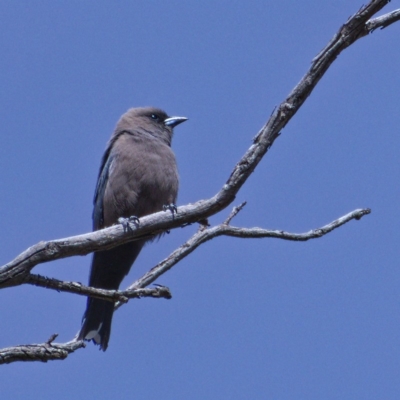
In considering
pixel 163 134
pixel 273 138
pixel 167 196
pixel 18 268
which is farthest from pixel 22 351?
pixel 163 134

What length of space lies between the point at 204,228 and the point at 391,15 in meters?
2.20

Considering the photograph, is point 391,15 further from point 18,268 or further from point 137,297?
point 18,268

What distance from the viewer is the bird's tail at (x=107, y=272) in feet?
19.9

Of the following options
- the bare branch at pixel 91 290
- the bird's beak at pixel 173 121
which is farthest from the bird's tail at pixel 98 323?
the bird's beak at pixel 173 121

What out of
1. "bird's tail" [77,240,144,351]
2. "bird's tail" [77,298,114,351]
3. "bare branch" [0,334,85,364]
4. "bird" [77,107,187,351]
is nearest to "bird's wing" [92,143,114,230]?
"bird" [77,107,187,351]

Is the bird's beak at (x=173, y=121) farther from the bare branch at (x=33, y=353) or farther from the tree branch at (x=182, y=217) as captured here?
the bare branch at (x=33, y=353)

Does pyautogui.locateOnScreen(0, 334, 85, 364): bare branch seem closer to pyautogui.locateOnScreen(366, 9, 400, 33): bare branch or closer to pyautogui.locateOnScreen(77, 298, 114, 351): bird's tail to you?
pyautogui.locateOnScreen(77, 298, 114, 351): bird's tail

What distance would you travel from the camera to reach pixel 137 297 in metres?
4.02

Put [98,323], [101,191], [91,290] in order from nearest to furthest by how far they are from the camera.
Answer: [91,290] → [98,323] → [101,191]

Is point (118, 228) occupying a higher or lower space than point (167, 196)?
lower

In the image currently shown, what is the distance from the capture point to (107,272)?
6613mm

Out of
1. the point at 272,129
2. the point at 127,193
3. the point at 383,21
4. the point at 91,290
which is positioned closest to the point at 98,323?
the point at 127,193

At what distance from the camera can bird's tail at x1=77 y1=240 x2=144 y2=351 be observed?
607 cm

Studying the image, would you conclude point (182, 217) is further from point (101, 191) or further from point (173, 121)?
point (173, 121)
